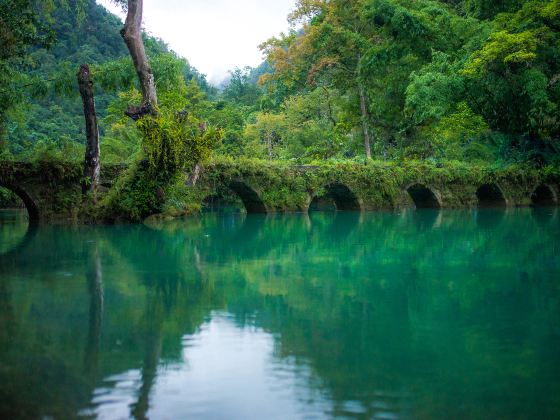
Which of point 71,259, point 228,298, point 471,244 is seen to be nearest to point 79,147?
point 71,259

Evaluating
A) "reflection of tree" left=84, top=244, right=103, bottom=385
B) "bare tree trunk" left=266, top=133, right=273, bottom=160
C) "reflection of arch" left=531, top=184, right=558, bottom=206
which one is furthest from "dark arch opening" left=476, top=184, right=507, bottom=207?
"reflection of tree" left=84, top=244, right=103, bottom=385

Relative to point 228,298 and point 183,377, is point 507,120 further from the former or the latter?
point 183,377

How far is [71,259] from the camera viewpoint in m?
9.02

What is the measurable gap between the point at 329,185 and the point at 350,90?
369 inches

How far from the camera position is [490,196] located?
105 feet

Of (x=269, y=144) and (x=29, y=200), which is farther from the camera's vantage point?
(x=269, y=144)

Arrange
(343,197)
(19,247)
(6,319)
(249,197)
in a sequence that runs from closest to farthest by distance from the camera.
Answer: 1. (6,319)
2. (19,247)
3. (249,197)
4. (343,197)

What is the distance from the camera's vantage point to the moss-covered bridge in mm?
18562

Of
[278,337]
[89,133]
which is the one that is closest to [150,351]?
[278,337]

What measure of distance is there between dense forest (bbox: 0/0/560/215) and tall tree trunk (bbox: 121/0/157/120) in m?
0.60

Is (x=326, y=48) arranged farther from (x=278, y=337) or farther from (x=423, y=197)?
(x=278, y=337)

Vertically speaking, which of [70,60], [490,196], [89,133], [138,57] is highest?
[70,60]

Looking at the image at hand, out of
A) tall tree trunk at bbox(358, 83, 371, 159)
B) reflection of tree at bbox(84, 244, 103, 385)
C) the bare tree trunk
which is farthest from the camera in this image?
the bare tree trunk

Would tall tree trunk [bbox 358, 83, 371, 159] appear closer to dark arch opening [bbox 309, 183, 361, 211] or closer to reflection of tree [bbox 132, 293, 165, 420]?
dark arch opening [bbox 309, 183, 361, 211]
